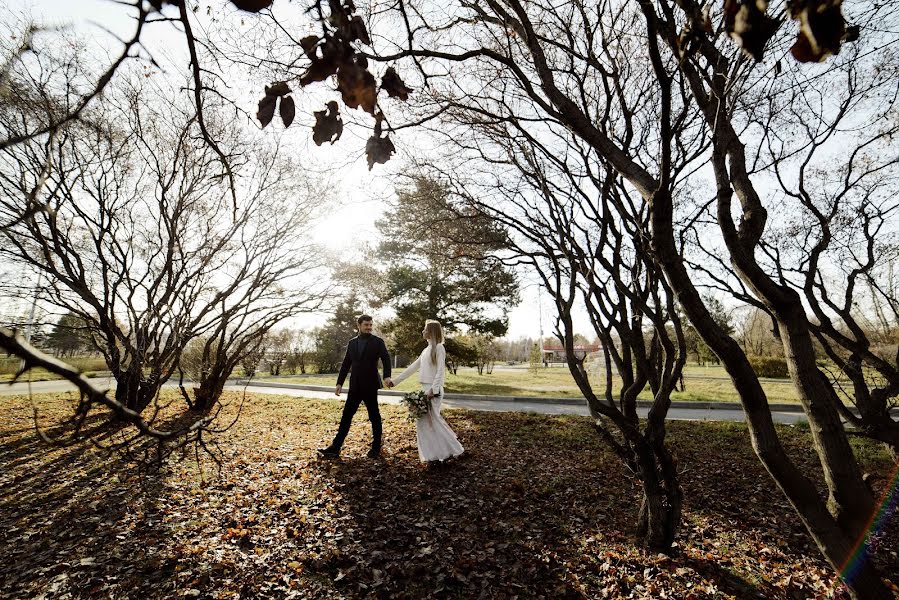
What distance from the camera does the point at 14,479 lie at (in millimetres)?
4664

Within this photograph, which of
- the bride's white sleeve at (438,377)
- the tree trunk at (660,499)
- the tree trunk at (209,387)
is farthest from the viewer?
the tree trunk at (209,387)

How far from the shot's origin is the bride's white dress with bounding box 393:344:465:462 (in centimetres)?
564

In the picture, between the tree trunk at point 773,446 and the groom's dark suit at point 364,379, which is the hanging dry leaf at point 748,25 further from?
the groom's dark suit at point 364,379

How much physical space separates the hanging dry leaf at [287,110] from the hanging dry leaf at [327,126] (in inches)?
2.6

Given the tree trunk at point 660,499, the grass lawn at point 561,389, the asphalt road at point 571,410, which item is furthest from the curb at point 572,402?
the tree trunk at point 660,499

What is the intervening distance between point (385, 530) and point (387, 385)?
2.46 meters

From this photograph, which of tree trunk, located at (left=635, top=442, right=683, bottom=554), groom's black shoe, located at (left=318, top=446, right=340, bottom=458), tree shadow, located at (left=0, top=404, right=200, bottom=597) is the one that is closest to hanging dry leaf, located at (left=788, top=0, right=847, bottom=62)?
tree shadow, located at (left=0, top=404, right=200, bottom=597)

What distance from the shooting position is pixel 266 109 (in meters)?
1.08

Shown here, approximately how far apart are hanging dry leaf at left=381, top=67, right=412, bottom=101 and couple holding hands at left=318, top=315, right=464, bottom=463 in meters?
4.66

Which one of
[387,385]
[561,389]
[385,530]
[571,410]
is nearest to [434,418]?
[387,385]

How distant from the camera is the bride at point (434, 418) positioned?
565 centimetres

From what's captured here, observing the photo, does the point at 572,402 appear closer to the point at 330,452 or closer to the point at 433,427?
the point at 433,427

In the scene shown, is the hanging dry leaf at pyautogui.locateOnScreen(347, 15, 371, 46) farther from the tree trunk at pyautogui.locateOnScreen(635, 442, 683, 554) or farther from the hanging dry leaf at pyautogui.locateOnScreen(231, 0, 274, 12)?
the tree trunk at pyautogui.locateOnScreen(635, 442, 683, 554)

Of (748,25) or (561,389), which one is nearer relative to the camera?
(748,25)
